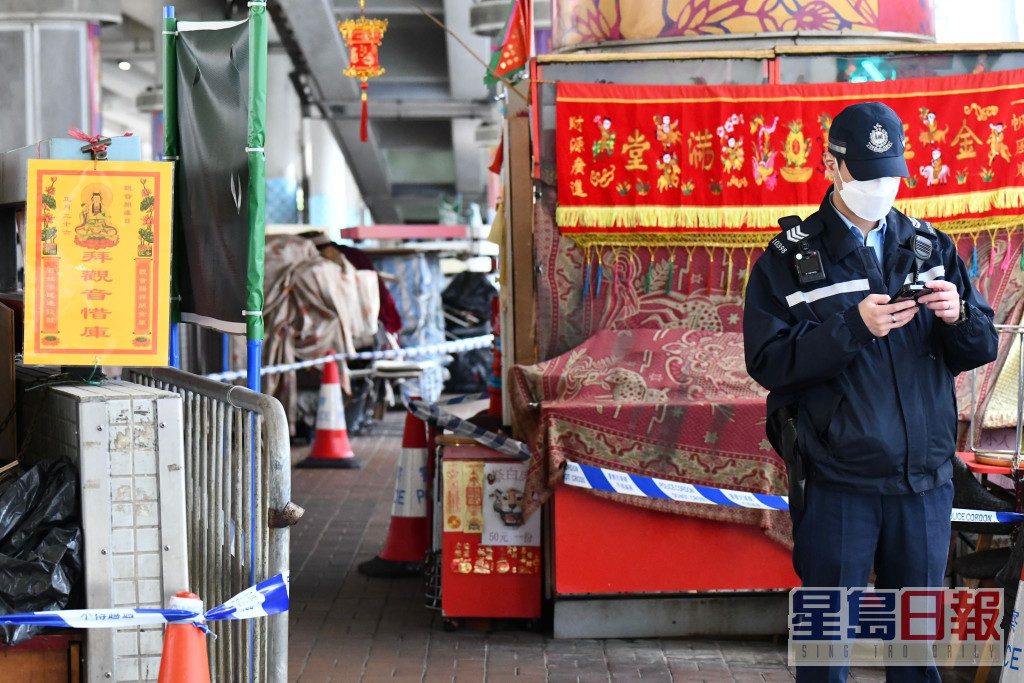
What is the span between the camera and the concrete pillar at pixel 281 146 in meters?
22.2

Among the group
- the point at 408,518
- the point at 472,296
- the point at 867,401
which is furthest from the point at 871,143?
the point at 472,296

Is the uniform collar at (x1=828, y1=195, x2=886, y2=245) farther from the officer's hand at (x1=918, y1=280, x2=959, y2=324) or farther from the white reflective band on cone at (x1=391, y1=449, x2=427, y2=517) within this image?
the white reflective band on cone at (x1=391, y1=449, x2=427, y2=517)

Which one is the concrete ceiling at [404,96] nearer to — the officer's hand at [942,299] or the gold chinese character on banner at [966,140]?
the gold chinese character on banner at [966,140]

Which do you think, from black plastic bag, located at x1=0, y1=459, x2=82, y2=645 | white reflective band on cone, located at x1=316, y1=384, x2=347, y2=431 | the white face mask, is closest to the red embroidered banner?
the white face mask

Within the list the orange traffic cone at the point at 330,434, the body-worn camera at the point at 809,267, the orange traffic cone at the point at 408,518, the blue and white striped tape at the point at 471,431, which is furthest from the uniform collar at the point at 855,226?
the orange traffic cone at the point at 330,434

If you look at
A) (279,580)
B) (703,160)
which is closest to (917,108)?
(703,160)

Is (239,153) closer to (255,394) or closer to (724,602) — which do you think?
(255,394)

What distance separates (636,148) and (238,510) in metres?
2.86

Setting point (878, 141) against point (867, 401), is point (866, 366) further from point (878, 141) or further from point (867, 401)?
point (878, 141)

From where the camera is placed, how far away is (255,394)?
3861 mm

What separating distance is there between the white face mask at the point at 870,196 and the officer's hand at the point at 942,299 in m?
0.29

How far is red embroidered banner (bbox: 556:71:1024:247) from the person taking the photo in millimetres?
5645

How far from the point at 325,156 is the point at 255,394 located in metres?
23.7

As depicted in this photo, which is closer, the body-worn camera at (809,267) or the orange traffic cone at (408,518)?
the body-worn camera at (809,267)
